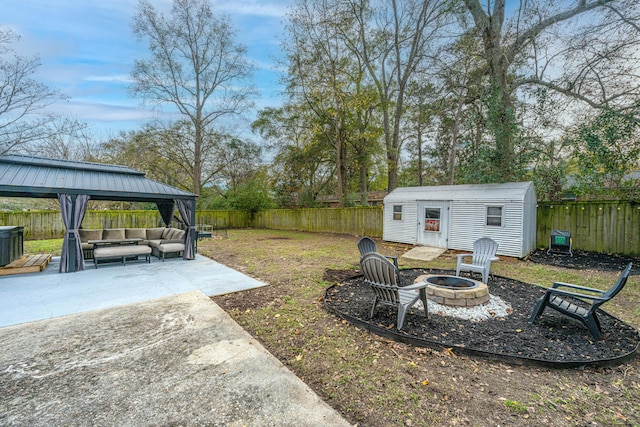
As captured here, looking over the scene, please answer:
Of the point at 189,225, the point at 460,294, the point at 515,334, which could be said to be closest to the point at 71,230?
the point at 189,225

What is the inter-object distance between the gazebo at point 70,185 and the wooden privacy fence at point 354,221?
8.21m

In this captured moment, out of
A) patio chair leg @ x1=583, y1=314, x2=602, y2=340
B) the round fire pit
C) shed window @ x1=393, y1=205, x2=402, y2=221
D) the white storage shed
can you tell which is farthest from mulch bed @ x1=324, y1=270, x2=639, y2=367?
shed window @ x1=393, y1=205, x2=402, y2=221

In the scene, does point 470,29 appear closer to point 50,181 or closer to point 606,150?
point 606,150

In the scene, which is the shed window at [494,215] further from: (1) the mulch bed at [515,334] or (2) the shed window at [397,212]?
(1) the mulch bed at [515,334]

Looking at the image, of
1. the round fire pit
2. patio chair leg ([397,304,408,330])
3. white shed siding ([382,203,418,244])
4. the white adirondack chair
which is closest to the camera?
patio chair leg ([397,304,408,330])

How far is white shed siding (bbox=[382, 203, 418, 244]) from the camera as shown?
10.6 meters

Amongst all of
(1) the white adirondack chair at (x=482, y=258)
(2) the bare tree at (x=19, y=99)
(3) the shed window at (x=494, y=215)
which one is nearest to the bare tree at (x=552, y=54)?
(3) the shed window at (x=494, y=215)

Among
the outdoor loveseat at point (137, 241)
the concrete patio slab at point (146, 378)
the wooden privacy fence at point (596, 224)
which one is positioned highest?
the wooden privacy fence at point (596, 224)

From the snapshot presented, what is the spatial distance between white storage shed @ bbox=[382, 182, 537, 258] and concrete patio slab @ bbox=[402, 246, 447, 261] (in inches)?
23.6

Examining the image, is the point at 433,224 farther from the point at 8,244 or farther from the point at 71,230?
the point at 8,244

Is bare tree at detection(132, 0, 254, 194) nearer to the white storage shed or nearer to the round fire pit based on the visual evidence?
the white storage shed

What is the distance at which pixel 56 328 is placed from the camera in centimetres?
342

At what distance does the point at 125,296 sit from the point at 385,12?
1654cm

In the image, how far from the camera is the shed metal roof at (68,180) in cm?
590
